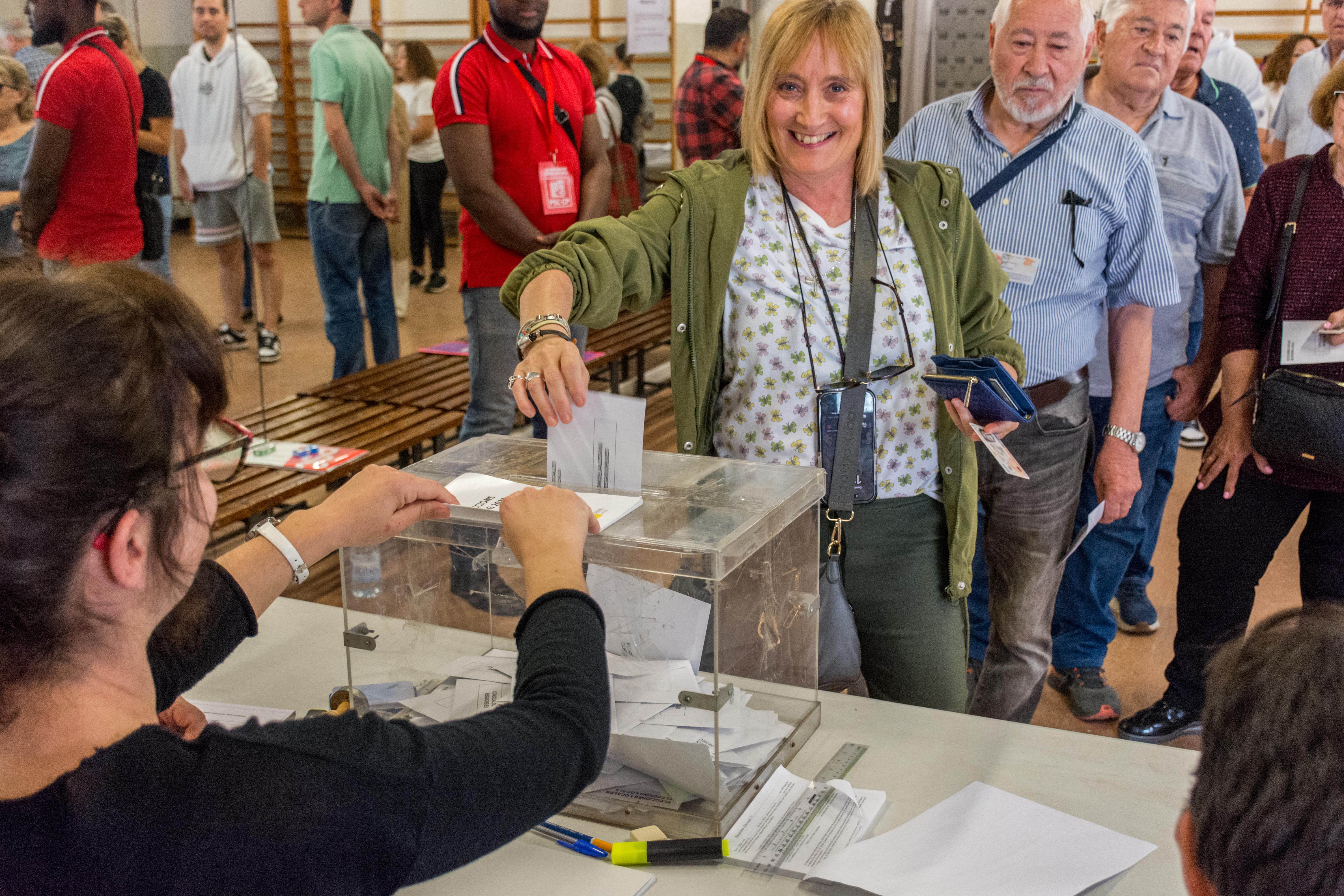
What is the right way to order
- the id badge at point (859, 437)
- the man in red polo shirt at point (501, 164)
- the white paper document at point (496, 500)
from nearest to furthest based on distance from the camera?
the white paper document at point (496, 500)
the id badge at point (859, 437)
the man in red polo shirt at point (501, 164)

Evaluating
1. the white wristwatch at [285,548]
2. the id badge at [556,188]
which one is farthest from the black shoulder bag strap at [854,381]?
the id badge at [556,188]

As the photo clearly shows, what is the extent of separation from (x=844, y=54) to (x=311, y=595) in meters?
2.46

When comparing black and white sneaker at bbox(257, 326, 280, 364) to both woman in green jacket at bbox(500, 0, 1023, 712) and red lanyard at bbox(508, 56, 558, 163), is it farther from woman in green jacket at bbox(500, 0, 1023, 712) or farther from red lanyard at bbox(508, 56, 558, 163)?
woman in green jacket at bbox(500, 0, 1023, 712)

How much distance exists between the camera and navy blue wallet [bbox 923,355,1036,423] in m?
1.66

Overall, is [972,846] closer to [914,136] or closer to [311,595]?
[914,136]

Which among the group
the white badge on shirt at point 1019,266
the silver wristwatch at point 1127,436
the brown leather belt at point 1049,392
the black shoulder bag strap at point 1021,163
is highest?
the black shoulder bag strap at point 1021,163

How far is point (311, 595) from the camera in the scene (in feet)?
11.5

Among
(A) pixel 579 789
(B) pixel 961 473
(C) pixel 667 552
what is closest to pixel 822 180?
(B) pixel 961 473

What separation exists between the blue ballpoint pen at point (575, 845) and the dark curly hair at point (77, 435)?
58 cm

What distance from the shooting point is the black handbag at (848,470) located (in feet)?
5.69

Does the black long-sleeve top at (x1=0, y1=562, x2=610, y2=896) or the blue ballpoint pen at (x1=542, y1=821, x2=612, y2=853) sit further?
the blue ballpoint pen at (x1=542, y1=821, x2=612, y2=853)

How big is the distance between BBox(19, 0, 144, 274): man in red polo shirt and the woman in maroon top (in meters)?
2.72

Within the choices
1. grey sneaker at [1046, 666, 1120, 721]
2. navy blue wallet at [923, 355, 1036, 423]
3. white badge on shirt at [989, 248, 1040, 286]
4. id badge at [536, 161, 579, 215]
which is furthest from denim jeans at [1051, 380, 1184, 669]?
id badge at [536, 161, 579, 215]

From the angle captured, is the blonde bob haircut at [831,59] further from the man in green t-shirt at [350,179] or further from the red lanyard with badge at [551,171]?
the man in green t-shirt at [350,179]
